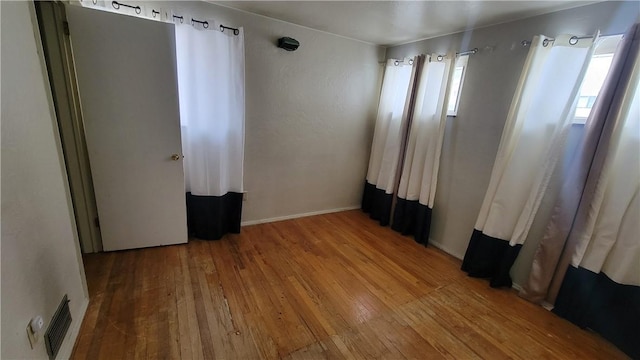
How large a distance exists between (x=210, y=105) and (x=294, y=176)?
1.22m

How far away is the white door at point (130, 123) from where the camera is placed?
1887 millimetres

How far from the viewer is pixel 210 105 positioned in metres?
2.33

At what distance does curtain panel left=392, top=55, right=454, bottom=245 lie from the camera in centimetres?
255

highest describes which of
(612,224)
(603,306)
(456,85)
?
(456,85)

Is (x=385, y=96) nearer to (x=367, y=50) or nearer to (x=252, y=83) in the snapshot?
(x=367, y=50)

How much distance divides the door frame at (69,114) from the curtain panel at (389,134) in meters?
2.85

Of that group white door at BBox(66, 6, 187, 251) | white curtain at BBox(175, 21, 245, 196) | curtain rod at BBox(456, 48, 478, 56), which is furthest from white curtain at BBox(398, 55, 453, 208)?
white door at BBox(66, 6, 187, 251)

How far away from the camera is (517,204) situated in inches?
81.2

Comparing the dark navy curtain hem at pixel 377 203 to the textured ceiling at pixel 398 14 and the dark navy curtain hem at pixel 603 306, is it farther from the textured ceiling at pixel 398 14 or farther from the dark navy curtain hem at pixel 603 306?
the textured ceiling at pixel 398 14

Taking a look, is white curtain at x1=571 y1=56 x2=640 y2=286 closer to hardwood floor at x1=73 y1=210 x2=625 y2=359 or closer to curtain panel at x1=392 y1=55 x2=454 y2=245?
hardwood floor at x1=73 y1=210 x2=625 y2=359

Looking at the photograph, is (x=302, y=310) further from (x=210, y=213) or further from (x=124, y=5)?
(x=124, y=5)

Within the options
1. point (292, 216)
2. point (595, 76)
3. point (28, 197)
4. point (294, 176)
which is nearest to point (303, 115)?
point (294, 176)

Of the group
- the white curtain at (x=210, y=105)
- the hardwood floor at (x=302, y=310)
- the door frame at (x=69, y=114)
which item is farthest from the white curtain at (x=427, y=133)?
the door frame at (x=69, y=114)

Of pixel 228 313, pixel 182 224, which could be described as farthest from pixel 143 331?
pixel 182 224
